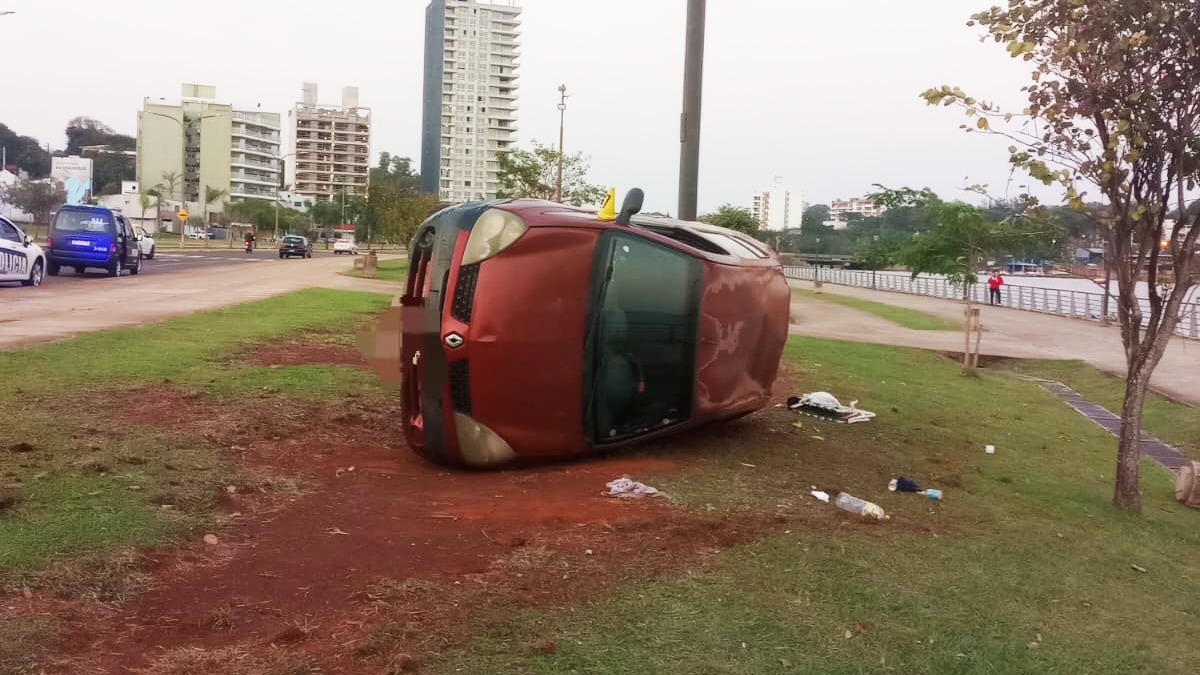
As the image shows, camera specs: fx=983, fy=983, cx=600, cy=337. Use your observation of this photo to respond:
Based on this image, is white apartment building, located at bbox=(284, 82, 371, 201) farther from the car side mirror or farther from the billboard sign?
the car side mirror

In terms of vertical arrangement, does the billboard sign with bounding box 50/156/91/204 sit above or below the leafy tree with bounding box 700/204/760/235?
above

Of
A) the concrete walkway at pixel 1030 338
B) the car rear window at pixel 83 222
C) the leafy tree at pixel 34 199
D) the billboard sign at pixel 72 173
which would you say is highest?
the billboard sign at pixel 72 173

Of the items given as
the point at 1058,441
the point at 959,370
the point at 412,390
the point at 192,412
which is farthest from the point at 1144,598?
the point at 959,370

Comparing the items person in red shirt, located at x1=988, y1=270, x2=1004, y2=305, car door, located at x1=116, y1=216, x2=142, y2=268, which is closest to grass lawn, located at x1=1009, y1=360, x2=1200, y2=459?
car door, located at x1=116, y1=216, x2=142, y2=268

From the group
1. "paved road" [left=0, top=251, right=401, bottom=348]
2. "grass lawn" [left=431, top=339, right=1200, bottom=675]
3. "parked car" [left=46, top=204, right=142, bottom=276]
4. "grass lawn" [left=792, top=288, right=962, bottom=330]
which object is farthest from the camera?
"grass lawn" [left=792, top=288, right=962, bottom=330]

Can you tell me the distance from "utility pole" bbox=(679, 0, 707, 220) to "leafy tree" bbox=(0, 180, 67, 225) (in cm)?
7637

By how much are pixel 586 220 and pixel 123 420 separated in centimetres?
355

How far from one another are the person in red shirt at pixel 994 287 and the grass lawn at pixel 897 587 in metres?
36.6

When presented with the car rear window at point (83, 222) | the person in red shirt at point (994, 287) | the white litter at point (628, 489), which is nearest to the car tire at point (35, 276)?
the car rear window at point (83, 222)

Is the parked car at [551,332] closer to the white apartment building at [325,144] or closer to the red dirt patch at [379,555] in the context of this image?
the red dirt patch at [379,555]

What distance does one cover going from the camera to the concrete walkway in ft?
57.8

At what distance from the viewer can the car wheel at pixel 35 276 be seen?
2094 cm

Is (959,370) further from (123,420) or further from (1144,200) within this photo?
(123,420)

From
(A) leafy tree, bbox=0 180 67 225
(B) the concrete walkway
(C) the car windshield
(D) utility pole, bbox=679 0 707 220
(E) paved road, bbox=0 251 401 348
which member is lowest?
(B) the concrete walkway
